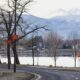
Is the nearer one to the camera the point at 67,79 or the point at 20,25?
the point at 67,79

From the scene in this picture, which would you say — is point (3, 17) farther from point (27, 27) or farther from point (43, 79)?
point (43, 79)

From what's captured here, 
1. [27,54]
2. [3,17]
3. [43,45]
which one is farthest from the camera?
[27,54]

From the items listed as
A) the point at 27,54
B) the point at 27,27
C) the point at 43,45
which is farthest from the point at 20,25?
the point at 27,54

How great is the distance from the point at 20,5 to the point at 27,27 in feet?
16.5

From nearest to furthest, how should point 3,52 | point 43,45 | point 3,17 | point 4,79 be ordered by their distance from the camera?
1. point 4,79
2. point 3,17
3. point 3,52
4. point 43,45

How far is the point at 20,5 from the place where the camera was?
262 feet

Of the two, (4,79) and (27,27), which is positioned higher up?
(27,27)

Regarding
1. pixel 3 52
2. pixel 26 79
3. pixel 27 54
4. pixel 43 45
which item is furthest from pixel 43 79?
pixel 27 54

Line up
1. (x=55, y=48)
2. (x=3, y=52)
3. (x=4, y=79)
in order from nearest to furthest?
(x=4, y=79) → (x=55, y=48) → (x=3, y=52)

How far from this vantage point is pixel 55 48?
12412 centimetres

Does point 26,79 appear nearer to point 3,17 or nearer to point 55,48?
point 3,17

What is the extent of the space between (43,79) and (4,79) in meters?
4.13

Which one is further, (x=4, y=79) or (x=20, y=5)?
(x=20, y=5)

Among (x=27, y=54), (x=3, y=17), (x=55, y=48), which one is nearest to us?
(x=3, y=17)
